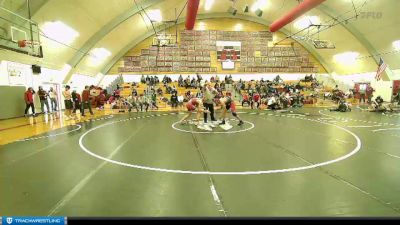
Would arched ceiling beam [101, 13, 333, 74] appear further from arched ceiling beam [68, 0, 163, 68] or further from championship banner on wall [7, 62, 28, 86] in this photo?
championship banner on wall [7, 62, 28, 86]

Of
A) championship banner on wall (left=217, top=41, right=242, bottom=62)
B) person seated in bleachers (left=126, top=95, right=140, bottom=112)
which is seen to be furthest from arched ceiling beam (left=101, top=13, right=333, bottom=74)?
person seated in bleachers (left=126, top=95, right=140, bottom=112)

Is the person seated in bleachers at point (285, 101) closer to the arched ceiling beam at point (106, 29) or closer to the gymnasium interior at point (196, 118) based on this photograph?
the gymnasium interior at point (196, 118)

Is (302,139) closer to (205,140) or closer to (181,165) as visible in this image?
(205,140)

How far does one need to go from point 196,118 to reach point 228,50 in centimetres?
1857

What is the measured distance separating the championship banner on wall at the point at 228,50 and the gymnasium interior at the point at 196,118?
16 cm

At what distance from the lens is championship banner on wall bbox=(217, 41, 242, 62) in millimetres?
29094

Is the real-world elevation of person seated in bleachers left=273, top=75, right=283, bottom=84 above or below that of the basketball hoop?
below

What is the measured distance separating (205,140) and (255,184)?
11.7ft

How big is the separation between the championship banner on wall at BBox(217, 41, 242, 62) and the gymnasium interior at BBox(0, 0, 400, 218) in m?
0.16

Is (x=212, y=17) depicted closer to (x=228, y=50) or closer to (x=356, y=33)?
(x=228, y=50)

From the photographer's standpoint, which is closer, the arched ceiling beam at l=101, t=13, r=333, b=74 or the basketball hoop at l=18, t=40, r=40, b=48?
the basketball hoop at l=18, t=40, r=40, b=48

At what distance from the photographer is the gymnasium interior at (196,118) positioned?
11.4 ft

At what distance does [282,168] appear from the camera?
4.71 metres

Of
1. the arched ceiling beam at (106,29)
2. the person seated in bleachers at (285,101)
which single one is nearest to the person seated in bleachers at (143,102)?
the arched ceiling beam at (106,29)
